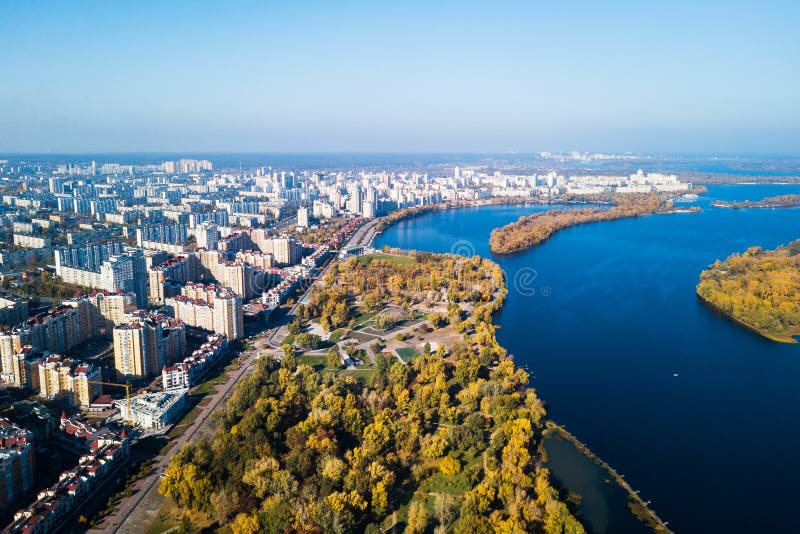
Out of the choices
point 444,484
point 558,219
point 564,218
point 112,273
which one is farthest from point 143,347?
point 564,218

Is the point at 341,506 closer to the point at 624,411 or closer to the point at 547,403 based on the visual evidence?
the point at 547,403

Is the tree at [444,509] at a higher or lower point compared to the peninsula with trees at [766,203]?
lower

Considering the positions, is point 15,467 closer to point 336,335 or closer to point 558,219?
point 336,335

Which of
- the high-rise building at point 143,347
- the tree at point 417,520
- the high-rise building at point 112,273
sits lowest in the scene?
the tree at point 417,520

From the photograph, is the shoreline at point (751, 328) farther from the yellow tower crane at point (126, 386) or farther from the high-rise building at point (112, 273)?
the high-rise building at point (112, 273)

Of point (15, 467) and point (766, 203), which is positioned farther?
point (766, 203)

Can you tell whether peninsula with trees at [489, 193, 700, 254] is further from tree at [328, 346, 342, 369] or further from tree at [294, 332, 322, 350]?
tree at [328, 346, 342, 369]

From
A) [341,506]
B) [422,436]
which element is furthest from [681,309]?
[341,506]

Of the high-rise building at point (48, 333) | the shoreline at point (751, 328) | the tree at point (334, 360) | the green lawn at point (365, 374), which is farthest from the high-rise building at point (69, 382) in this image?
the shoreline at point (751, 328)
